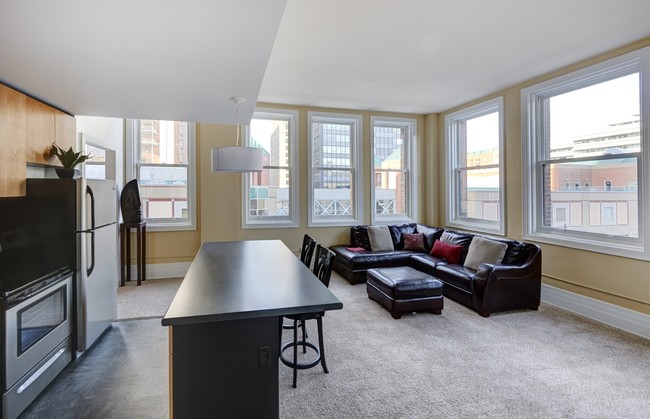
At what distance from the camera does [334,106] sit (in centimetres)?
582

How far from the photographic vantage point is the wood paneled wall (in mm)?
2402

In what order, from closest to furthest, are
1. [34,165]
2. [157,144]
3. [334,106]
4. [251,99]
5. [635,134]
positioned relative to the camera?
1. [34,165]
2. [251,99]
3. [635,134]
4. [157,144]
5. [334,106]

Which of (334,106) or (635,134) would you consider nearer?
(635,134)

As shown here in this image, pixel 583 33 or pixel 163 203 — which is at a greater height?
pixel 583 33

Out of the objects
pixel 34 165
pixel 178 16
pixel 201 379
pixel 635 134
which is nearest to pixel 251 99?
pixel 178 16

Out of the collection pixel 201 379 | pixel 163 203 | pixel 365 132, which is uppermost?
pixel 365 132

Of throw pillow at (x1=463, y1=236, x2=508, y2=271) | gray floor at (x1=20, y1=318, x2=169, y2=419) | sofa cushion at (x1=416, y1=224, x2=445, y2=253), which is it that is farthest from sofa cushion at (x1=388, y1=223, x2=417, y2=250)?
gray floor at (x1=20, y1=318, x2=169, y2=419)

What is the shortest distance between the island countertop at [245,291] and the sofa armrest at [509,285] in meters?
2.26

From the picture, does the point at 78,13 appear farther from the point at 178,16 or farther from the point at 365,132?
the point at 365,132

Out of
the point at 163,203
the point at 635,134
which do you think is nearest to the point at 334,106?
the point at 163,203

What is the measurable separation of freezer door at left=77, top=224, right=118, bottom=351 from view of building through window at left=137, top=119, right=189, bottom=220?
2049 millimetres

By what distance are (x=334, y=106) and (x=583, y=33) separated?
3.53 meters

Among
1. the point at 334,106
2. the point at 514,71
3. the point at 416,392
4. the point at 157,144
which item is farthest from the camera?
the point at 334,106

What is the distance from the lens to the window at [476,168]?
512cm
